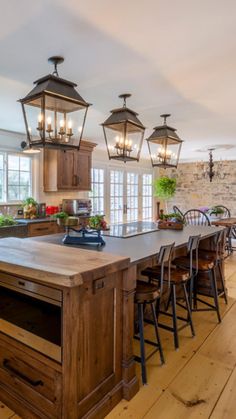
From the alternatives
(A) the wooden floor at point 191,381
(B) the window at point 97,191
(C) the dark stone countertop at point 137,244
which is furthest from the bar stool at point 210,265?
(B) the window at point 97,191

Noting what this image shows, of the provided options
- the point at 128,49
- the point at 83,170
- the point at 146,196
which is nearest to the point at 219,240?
the point at 128,49

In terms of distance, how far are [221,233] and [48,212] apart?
3.39m

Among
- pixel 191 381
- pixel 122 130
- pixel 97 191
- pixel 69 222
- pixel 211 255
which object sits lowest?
pixel 191 381

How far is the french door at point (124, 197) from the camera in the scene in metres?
7.59

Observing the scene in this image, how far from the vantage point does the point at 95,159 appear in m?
6.96

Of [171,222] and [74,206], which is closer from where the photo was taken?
[171,222]

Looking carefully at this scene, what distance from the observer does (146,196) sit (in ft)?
29.6

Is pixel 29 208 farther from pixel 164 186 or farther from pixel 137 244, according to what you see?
pixel 164 186

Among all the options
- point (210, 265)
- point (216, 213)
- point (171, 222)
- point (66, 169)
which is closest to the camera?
point (210, 265)

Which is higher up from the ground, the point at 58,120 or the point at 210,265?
the point at 58,120

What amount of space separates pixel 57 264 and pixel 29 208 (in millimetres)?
3730

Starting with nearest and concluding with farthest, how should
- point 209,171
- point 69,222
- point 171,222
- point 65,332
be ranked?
point 65,332 < point 69,222 < point 171,222 < point 209,171

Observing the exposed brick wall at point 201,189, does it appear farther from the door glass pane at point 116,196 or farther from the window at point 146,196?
the door glass pane at point 116,196

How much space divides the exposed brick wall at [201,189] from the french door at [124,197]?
164 cm
